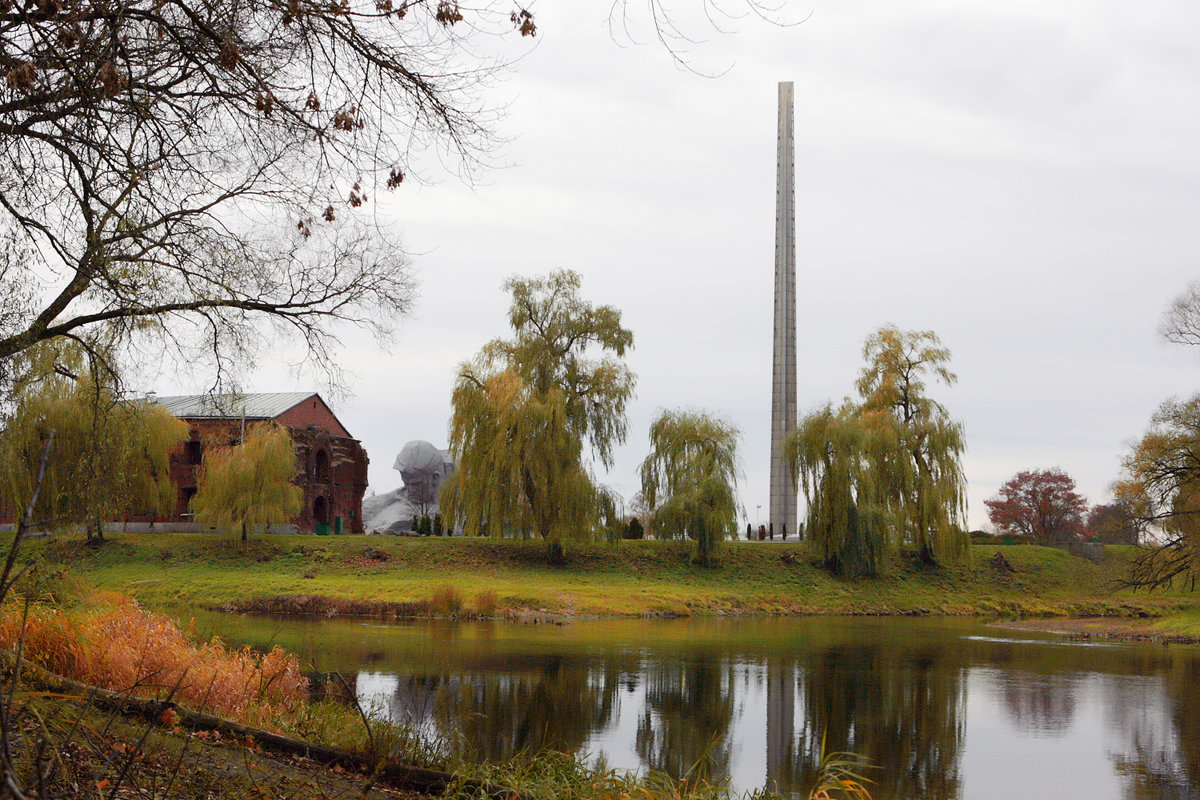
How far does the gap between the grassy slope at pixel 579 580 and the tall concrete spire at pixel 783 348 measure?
1284 cm

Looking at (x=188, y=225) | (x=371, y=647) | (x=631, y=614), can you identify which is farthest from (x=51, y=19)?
(x=631, y=614)

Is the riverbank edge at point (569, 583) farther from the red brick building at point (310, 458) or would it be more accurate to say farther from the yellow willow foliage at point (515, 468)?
the red brick building at point (310, 458)

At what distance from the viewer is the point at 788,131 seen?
60094 millimetres

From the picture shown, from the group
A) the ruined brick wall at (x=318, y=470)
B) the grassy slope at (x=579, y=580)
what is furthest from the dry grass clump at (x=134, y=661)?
the ruined brick wall at (x=318, y=470)

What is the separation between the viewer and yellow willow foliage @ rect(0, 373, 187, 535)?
11.3 metres

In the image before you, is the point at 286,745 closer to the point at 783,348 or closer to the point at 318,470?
the point at 318,470

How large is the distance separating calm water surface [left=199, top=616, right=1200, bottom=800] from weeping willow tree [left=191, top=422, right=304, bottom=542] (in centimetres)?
1136

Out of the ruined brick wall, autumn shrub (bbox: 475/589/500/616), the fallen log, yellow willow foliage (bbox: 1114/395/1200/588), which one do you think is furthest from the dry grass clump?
the ruined brick wall

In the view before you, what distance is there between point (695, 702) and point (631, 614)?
1680 centimetres

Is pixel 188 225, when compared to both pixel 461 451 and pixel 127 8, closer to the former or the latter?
pixel 127 8

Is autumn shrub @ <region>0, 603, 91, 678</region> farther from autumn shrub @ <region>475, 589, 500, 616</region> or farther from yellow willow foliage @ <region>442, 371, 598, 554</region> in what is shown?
yellow willow foliage @ <region>442, 371, 598, 554</region>

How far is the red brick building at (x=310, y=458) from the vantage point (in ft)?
151

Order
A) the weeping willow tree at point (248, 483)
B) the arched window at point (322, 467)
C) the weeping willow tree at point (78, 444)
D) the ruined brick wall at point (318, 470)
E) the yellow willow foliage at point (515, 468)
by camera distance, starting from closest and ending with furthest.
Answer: the weeping willow tree at point (78, 444), the yellow willow foliage at point (515, 468), the weeping willow tree at point (248, 483), the ruined brick wall at point (318, 470), the arched window at point (322, 467)

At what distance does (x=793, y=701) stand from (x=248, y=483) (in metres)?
25.6
